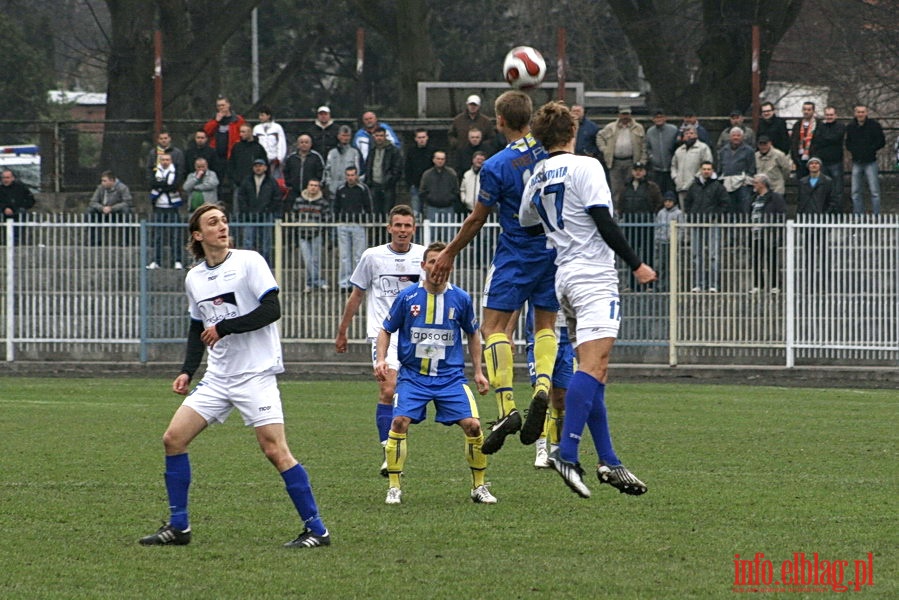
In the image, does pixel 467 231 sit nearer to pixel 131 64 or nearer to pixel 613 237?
pixel 613 237

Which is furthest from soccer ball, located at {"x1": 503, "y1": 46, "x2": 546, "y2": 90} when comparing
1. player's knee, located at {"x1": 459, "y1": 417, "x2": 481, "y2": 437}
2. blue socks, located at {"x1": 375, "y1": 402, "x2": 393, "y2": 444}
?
blue socks, located at {"x1": 375, "y1": 402, "x2": 393, "y2": 444}

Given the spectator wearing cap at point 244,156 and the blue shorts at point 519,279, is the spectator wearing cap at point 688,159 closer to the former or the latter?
the spectator wearing cap at point 244,156

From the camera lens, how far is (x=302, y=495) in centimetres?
820

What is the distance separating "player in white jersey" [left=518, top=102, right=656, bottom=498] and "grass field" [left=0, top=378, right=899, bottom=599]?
1.60ft

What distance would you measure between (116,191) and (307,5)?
21140 mm

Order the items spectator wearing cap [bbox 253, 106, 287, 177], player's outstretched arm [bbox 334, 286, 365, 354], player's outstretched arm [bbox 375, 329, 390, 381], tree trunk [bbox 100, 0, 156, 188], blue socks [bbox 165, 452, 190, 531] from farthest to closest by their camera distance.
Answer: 1. tree trunk [bbox 100, 0, 156, 188]
2. spectator wearing cap [bbox 253, 106, 287, 177]
3. player's outstretched arm [bbox 334, 286, 365, 354]
4. player's outstretched arm [bbox 375, 329, 390, 381]
5. blue socks [bbox 165, 452, 190, 531]

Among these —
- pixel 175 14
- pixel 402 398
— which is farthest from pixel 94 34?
pixel 402 398

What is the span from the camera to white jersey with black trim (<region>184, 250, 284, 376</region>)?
8188mm

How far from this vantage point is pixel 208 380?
8.28 metres

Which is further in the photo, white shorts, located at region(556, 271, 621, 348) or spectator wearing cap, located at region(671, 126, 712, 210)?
spectator wearing cap, located at region(671, 126, 712, 210)

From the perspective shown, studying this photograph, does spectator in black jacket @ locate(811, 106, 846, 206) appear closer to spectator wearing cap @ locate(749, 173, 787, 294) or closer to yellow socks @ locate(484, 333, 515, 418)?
Answer: spectator wearing cap @ locate(749, 173, 787, 294)

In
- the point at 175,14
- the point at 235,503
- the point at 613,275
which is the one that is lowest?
the point at 235,503

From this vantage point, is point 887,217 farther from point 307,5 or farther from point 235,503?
point 307,5

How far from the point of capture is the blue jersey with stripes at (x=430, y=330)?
10.2m
